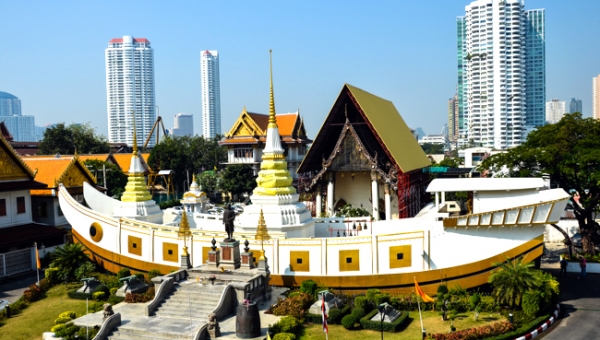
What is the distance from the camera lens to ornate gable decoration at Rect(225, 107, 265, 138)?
61.8 m

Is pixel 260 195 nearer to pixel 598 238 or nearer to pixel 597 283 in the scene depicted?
pixel 597 283

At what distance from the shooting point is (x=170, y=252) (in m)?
22.2

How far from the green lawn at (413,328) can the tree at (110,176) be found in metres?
38.1

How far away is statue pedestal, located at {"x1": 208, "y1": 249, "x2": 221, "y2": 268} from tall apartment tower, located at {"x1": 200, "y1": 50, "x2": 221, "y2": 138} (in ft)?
521

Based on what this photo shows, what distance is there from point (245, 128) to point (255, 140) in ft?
7.61

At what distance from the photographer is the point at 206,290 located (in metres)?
18.3

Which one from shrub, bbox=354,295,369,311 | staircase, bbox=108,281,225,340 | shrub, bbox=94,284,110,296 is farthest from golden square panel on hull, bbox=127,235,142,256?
shrub, bbox=354,295,369,311

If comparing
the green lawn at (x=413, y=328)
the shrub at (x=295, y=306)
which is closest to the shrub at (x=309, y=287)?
the shrub at (x=295, y=306)

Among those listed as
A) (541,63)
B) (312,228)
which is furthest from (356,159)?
(541,63)

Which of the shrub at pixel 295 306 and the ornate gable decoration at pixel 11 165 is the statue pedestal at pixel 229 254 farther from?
the ornate gable decoration at pixel 11 165

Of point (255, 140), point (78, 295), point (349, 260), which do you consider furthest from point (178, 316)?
point (255, 140)

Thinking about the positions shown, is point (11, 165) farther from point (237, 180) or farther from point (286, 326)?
point (237, 180)

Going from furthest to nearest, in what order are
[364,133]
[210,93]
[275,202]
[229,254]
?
A: 1. [210,93]
2. [364,133]
3. [275,202]
4. [229,254]

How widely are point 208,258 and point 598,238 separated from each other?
1887 centimetres
